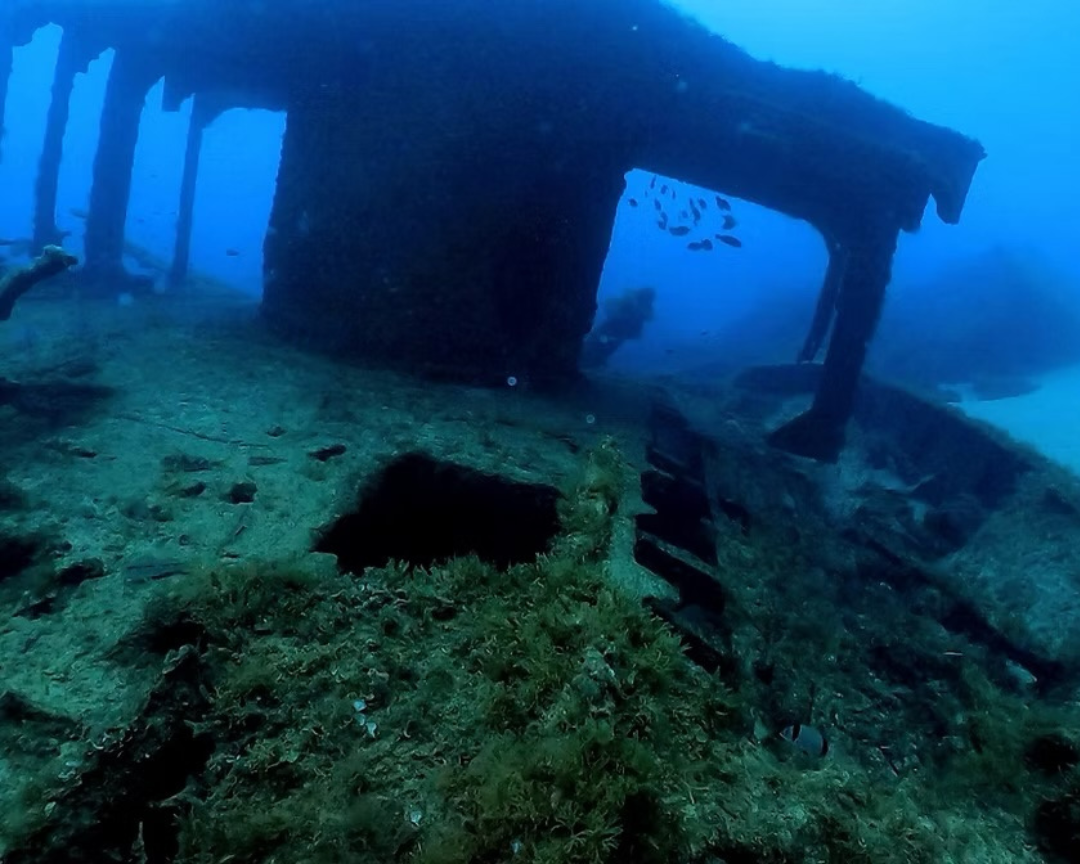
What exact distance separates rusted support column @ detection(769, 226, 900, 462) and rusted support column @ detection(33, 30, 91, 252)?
1793cm

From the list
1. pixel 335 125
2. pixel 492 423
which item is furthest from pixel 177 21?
pixel 492 423

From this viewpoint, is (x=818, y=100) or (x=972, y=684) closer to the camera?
(x=972, y=684)

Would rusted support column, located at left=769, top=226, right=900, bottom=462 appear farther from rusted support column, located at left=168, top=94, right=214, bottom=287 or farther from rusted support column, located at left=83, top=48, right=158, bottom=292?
rusted support column, located at left=168, top=94, right=214, bottom=287

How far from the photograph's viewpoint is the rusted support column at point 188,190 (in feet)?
62.6

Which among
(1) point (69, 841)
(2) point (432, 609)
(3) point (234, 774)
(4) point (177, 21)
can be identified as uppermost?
(4) point (177, 21)

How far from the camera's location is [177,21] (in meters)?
12.8

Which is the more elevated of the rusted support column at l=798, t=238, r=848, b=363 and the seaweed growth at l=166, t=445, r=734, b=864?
the rusted support column at l=798, t=238, r=848, b=363

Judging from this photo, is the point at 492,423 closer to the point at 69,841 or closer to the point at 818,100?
the point at 69,841

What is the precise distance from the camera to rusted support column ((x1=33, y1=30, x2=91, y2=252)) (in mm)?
17141

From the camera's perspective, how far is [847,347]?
1152cm

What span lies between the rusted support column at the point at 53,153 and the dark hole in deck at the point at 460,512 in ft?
53.5

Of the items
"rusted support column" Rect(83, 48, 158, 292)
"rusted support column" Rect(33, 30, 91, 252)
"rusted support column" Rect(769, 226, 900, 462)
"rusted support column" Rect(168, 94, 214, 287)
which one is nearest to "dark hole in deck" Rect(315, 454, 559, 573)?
"rusted support column" Rect(769, 226, 900, 462)

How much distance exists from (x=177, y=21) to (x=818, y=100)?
11350 mm

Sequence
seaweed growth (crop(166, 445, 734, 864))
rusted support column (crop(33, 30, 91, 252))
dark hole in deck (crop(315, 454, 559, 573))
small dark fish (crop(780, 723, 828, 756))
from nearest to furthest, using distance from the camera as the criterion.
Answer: seaweed growth (crop(166, 445, 734, 864)), small dark fish (crop(780, 723, 828, 756)), dark hole in deck (crop(315, 454, 559, 573)), rusted support column (crop(33, 30, 91, 252))
